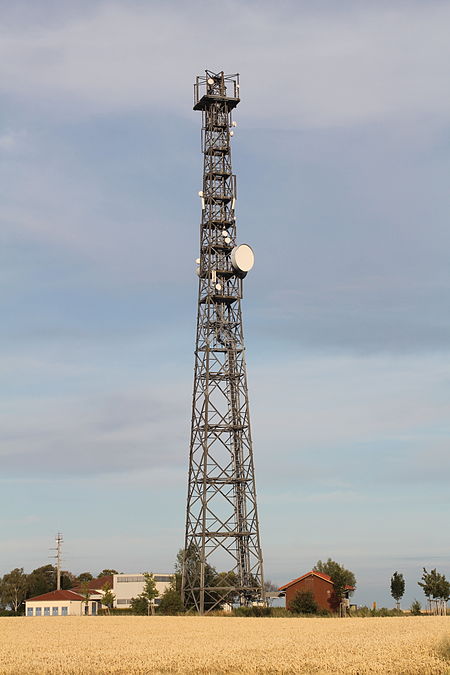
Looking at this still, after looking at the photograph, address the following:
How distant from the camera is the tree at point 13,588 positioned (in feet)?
516

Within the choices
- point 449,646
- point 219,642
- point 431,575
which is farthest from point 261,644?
point 431,575

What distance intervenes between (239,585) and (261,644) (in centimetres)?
3670

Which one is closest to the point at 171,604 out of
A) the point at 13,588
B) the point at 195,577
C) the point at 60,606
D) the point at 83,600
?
the point at 195,577

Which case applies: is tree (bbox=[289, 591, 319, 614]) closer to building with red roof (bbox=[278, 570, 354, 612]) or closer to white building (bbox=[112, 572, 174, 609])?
building with red roof (bbox=[278, 570, 354, 612])

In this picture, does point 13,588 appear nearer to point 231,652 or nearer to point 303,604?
point 303,604

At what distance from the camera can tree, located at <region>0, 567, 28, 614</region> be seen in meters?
157

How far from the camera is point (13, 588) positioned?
521 ft

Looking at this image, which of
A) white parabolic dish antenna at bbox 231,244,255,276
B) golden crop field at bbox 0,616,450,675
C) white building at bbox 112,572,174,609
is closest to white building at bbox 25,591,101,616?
white building at bbox 112,572,174,609

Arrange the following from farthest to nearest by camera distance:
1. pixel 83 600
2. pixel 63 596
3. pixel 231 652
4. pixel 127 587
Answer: pixel 127 587
pixel 63 596
pixel 83 600
pixel 231 652

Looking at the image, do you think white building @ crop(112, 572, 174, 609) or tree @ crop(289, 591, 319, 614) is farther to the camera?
white building @ crop(112, 572, 174, 609)

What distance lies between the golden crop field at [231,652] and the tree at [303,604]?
28445 millimetres

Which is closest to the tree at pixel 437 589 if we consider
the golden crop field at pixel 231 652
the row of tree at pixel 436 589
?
the row of tree at pixel 436 589

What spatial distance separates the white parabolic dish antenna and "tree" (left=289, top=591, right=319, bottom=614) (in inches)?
1122

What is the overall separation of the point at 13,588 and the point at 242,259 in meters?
104
